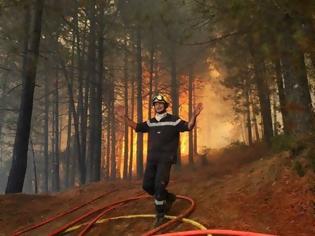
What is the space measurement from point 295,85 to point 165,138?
3.54 meters

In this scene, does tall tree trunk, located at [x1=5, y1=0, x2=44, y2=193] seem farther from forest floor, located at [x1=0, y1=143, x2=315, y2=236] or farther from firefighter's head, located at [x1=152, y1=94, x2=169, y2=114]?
firefighter's head, located at [x1=152, y1=94, x2=169, y2=114]

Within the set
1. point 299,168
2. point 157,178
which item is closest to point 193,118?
point 157,178

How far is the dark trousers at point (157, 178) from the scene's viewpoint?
739cm

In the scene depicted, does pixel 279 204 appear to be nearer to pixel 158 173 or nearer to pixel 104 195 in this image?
pixel 158 173

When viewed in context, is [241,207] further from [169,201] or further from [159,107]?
[159,107]

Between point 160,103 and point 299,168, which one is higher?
point 160,103

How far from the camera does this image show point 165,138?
765 cm

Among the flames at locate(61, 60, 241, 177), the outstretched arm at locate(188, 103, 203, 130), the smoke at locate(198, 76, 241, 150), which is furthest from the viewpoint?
the smoke at locate(198, 76, 241, 150)

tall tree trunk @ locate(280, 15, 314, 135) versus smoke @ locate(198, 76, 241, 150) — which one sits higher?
smoke @ locate(198, 76, 241, 150)

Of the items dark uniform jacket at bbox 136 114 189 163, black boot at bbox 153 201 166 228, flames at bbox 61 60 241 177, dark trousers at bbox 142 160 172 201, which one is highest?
flames at bbox 61 60 241 177

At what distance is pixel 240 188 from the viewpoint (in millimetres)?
8570

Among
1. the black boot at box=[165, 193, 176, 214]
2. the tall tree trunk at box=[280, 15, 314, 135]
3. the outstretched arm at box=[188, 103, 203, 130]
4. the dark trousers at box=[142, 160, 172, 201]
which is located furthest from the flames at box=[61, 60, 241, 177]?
the outstretched arm at box=[188, 103, 203, 130]

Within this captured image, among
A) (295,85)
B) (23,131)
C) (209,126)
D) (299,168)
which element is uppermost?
(209,126)

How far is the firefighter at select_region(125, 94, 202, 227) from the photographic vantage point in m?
7.43
